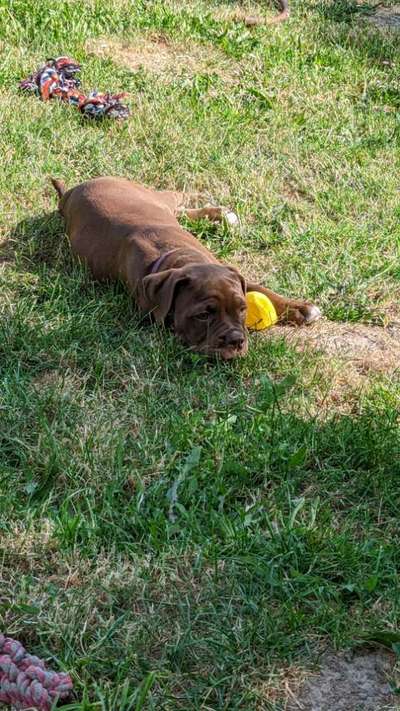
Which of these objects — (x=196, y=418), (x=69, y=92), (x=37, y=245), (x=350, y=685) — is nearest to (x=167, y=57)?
(x=69, y=92)

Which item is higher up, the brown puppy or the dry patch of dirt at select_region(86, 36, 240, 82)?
the brown puppy

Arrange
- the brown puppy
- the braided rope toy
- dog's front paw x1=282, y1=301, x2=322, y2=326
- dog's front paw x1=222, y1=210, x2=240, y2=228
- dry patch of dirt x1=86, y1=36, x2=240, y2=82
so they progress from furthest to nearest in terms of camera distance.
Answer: dry patch of dirt x1=86, y1=36, x2=240, y2=82, the braided rope toy, dog's front paw x1=222, y1=210, x2=240, y2=228, dog's front paw x1=282, y1=301, x2=322, y2=326, the brown puppy

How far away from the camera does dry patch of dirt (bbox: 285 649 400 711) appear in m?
3.11

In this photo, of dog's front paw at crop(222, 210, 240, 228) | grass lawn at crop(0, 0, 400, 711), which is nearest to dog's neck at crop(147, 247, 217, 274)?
grass lawn at crop(0, 0, 400, 711)

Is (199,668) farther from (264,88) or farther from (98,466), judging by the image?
(264,88)

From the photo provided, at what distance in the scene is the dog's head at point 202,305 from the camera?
499 cm

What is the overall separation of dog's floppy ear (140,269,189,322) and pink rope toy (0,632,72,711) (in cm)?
232

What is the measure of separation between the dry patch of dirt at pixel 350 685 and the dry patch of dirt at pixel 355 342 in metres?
2.00

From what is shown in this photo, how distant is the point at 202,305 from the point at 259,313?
1.38 ft

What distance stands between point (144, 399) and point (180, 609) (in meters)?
1.39

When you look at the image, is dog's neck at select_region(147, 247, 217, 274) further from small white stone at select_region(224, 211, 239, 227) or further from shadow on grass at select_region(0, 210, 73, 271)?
small white stone at select_region(224, 211, 239, 227)

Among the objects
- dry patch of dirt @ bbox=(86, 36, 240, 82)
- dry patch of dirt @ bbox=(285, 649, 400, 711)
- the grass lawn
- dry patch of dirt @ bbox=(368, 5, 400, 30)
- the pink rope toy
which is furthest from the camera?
dry patch of dirt @ bbox=(368, 5, 400, 30)

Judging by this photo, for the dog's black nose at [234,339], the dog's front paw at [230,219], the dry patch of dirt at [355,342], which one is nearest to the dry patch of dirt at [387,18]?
the dog's front paw at [230,219]

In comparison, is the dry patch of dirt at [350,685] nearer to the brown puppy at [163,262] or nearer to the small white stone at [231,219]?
the brown puppy at [163,262]
